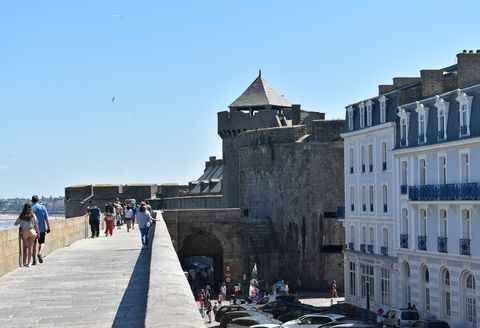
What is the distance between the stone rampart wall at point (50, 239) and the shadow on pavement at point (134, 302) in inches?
85.1

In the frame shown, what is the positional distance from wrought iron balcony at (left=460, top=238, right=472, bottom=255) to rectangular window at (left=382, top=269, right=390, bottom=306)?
324 inches

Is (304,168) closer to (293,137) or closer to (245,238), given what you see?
(293,137)

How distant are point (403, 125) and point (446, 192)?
5.83m

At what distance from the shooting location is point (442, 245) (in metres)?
35.7

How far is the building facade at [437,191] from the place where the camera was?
33938 millimetres

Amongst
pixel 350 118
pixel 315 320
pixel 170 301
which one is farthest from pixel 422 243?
pixel 170 301

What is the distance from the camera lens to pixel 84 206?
7825 cm

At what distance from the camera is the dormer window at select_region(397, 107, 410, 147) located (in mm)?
40188

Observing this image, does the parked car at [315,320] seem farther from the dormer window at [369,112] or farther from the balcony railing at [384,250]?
the dormer window at [369,112]

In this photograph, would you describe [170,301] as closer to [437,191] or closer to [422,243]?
[437,191]

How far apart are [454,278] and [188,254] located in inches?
1092

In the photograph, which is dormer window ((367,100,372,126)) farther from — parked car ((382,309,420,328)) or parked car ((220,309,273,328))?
parked car ((220,309,273,328))

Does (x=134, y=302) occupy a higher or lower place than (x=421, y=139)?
lower

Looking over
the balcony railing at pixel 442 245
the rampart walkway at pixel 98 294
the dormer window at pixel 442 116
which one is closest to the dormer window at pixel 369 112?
the dormer window at pixel 442 116
